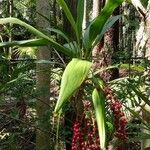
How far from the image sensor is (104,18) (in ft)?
7.07

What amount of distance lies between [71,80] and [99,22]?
1.60 feet

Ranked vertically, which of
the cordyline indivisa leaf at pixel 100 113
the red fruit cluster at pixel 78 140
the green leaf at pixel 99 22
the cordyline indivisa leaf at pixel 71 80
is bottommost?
the red fruit cluster at pixel 78 140

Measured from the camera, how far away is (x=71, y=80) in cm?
181

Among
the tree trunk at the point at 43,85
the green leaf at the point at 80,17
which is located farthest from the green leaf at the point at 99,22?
the tree trunk at the point at 43,85

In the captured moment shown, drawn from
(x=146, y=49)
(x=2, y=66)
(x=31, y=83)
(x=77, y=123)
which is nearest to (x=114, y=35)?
(x=31, y=83)

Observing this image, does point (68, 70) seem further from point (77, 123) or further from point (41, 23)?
point (41, 23)

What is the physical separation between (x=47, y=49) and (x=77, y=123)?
1.48m

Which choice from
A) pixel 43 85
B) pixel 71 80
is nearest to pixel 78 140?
pixel 71 80

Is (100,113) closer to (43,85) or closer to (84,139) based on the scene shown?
(84,139)

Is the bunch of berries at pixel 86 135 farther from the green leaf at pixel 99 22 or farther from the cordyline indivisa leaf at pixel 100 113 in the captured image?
the green leaf at pixel 99 22

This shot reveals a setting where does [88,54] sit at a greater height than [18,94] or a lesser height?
greater

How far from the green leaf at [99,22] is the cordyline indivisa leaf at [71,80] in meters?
0.29

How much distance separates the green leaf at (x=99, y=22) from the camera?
7.04 feet

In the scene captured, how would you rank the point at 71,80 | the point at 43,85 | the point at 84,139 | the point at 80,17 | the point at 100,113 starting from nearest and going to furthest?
1. the point at 71,80
2. the point at 100,113
3. the point at 84,139
4. the point at 80,17
5. the point at 43,85
